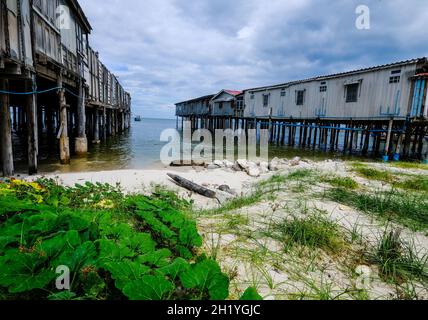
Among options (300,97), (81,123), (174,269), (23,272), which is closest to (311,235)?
(174,269)

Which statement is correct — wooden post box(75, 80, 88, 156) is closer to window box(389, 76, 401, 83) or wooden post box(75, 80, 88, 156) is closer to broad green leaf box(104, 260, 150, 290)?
broad green leaf box(104, 260, 150, 290)

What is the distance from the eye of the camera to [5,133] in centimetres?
754

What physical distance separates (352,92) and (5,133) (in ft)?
65.1

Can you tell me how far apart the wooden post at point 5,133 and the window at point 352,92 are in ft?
63.6

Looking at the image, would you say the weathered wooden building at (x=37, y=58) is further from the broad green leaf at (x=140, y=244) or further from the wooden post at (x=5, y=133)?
the broad green leaf at (x=140, y=244)

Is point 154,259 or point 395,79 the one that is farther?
point 395,79

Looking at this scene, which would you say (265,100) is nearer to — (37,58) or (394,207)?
(37,58)

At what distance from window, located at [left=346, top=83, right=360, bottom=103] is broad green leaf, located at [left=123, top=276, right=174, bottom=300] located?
2003 cm

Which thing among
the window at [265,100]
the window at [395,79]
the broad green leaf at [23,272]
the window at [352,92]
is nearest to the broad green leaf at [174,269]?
the broad green leaf at [23,272]

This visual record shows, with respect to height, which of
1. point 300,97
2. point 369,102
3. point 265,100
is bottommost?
point 369,102

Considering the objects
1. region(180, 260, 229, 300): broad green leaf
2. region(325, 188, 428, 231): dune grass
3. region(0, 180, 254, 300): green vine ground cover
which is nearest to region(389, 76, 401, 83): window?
region(325, 188, 428, 231): dune grass

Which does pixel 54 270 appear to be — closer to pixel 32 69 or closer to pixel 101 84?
pixel 32 69

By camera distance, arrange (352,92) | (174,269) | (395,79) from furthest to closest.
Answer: (352,92)
(395,79)
(174,269)
